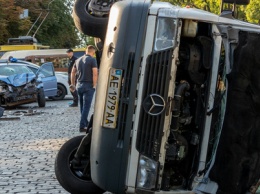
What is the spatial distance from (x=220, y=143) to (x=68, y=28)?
5595 centimetres

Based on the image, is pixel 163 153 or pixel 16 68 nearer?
pixel 163 153

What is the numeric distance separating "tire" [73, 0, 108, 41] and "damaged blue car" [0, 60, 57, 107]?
12.6 metres

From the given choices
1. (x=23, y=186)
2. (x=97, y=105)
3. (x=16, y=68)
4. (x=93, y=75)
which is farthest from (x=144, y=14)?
(x=16, y=68)

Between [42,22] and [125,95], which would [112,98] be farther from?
[42,22]

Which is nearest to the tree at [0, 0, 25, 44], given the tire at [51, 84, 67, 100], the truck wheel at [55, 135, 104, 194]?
the tire at [51, 84, 67, 100]

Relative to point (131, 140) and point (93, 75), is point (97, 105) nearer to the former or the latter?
point (131, 140)

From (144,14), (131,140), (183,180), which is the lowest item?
(183,180)

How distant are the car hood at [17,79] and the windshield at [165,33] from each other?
14.8 m

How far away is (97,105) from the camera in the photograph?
5.71 metres

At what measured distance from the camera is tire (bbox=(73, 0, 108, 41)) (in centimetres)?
700

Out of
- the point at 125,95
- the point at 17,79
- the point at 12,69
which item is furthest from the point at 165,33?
the point at 12,69

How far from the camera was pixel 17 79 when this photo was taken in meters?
19.7

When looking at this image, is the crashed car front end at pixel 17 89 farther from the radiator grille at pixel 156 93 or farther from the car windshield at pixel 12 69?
the radiator grille at pixel 156 93

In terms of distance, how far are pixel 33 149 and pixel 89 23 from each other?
3.86 m
